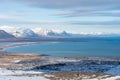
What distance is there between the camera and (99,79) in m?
32.2

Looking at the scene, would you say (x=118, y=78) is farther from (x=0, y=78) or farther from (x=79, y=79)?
(x=0, y=78)

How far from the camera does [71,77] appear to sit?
34406 mm

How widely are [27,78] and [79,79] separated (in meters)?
4.82

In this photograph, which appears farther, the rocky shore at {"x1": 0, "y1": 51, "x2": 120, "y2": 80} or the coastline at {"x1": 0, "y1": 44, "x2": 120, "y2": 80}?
the coastline at {"x1": 0, "y1": 44, "x2": 120, "y2": 80}

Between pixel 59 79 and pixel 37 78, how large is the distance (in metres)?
2.18

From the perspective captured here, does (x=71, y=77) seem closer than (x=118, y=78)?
No

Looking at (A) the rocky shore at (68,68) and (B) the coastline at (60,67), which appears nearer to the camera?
(A) the rocky shore at (68,68)

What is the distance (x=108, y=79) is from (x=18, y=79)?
808 cm

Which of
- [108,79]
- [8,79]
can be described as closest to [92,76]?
[108,79]

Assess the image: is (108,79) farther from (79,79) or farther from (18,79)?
(18,79)

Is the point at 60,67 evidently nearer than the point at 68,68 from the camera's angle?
No

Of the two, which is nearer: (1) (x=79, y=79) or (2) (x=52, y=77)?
(1) (x=79, y=79)

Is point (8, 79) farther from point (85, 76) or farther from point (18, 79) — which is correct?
point (85, 76)

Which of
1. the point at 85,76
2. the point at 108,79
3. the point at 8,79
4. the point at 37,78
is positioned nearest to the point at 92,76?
the point at 85,76
